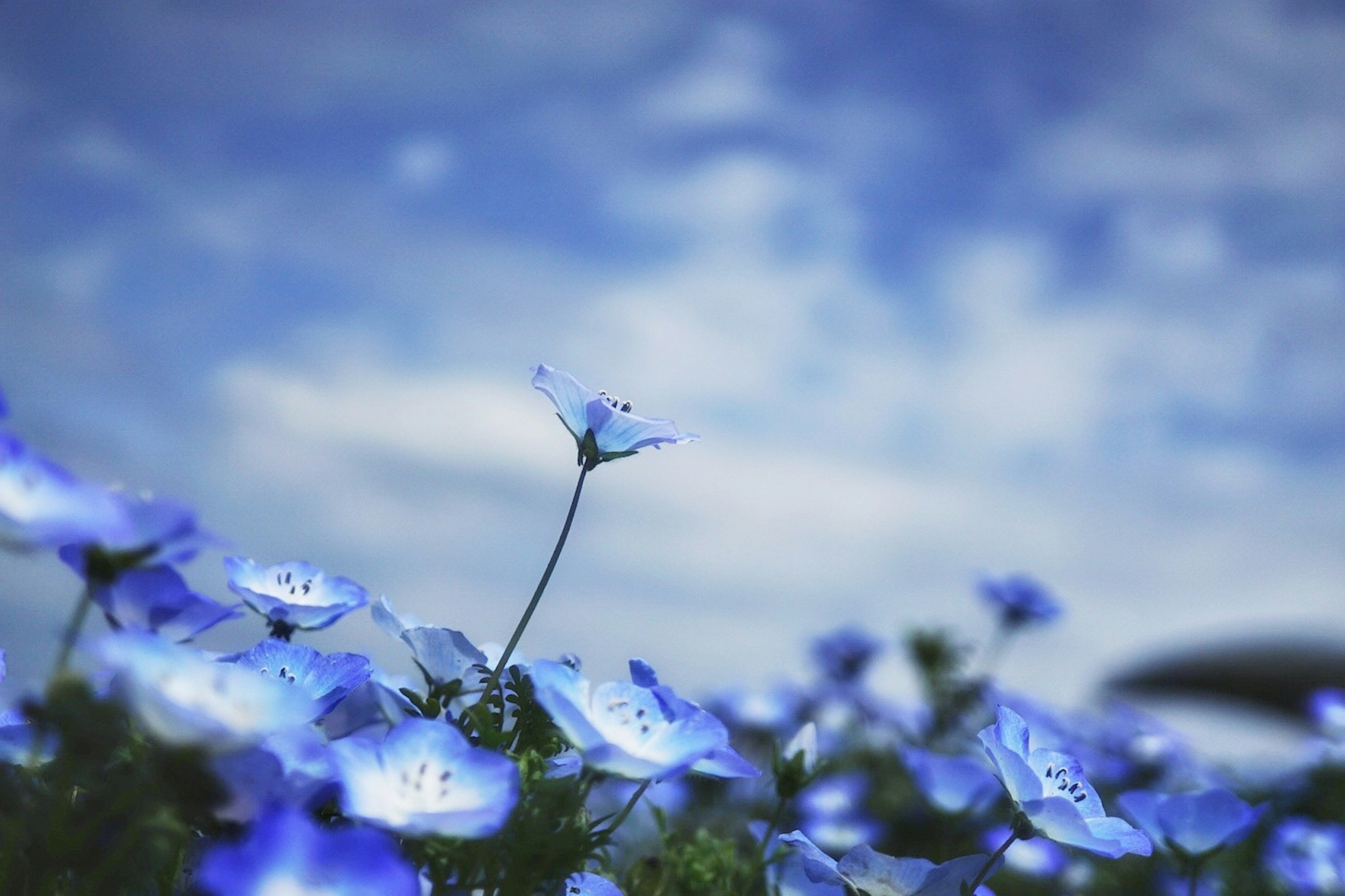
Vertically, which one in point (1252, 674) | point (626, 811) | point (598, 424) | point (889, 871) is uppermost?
point (598, 424)

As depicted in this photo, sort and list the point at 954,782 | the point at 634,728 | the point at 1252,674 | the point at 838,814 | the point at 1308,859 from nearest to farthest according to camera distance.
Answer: the point at 634,728
the point at 954,782
the point at 1308,859
the point at 838,814
the point at 1252,674

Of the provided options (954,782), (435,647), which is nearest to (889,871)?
(435,647)

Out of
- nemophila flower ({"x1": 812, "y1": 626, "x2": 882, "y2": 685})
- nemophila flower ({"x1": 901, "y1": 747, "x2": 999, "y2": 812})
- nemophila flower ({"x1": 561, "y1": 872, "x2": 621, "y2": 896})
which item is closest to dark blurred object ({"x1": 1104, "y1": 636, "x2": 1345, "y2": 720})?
nemophila flower ({"x1": 812, "y1": 626, "x2": 882, "y2": 685})

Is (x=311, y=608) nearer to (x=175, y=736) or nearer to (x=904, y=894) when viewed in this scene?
(x=175, y=736)

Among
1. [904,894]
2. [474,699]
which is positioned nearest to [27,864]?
[474,699]

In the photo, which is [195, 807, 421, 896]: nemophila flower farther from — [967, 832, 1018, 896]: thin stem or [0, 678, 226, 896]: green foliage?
[967, 832, 1018, 896]: thin stem

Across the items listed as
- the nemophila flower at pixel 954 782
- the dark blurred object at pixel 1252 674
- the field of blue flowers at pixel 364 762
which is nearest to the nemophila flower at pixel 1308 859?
the nemophila flower at pixel 954 782

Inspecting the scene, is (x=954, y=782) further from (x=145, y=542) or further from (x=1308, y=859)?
(x=145, y=542)

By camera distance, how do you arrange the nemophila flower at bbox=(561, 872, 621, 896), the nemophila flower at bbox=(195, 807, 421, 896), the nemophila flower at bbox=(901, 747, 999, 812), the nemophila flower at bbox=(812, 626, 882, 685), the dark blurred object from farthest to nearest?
the dark blurred object, the nemophila flower at bbox=(812, 626, 882, 685), the nemophila flower at bbox=(901, 747, 999, 812), the nemophila flower at bbox=(561, 872, 621, 896), the nemophila flower at bbox=(195, 807, 421, 896)
